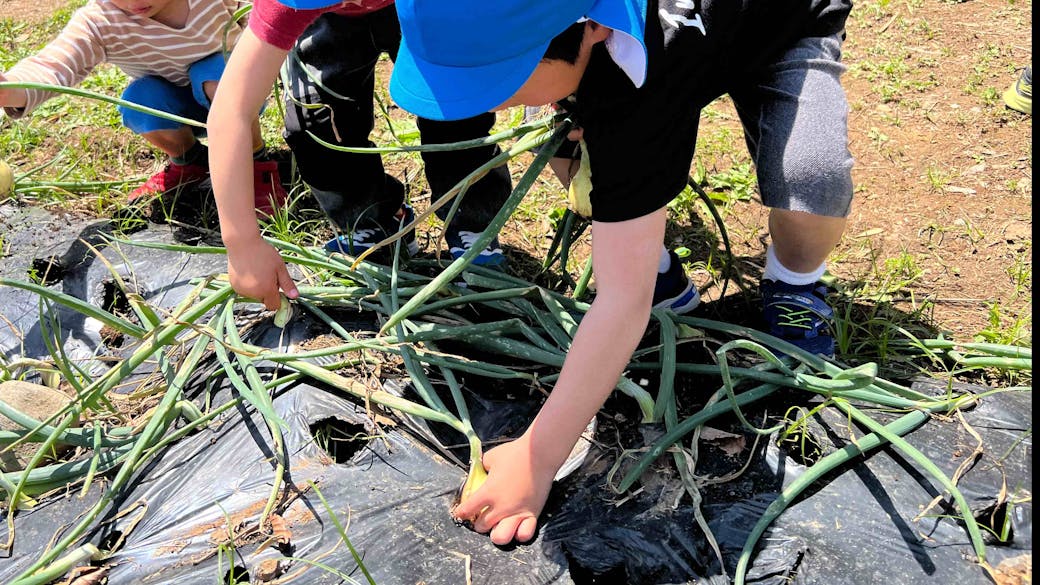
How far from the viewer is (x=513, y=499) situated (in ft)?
4.26

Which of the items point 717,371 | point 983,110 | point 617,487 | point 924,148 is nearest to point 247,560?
point 617,487

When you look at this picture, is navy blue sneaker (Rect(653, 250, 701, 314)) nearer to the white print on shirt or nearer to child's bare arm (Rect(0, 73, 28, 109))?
the white print on shirt

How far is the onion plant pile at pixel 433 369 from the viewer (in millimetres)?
1357

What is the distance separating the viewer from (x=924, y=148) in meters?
2.38

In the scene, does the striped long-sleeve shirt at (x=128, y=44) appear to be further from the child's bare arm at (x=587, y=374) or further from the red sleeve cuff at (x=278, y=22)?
the child's bare arm at (x=587, y=374)

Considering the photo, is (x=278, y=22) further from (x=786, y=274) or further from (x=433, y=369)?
(x=786, y=274)

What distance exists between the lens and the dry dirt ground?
6.60 ft

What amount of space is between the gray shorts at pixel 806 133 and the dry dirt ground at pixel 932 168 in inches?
18.1

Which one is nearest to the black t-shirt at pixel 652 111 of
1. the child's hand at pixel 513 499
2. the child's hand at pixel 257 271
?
the child's hand at pixel 513 499

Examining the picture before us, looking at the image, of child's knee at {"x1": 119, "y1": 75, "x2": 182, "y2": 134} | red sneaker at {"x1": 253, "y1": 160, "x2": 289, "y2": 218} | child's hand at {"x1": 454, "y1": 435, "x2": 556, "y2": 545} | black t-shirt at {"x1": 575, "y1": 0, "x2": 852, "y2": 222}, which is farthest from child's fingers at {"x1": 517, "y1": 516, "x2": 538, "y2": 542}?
child's knee at {"x1": 119, "y1": 75, "x2": 182, "y2": 134}

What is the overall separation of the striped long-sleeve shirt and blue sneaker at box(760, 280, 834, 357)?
142cm

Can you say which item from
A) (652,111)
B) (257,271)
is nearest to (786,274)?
(652,111)

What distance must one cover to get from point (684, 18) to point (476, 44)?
365 mm

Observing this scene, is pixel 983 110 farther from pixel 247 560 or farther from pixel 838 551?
pixel 247 560
